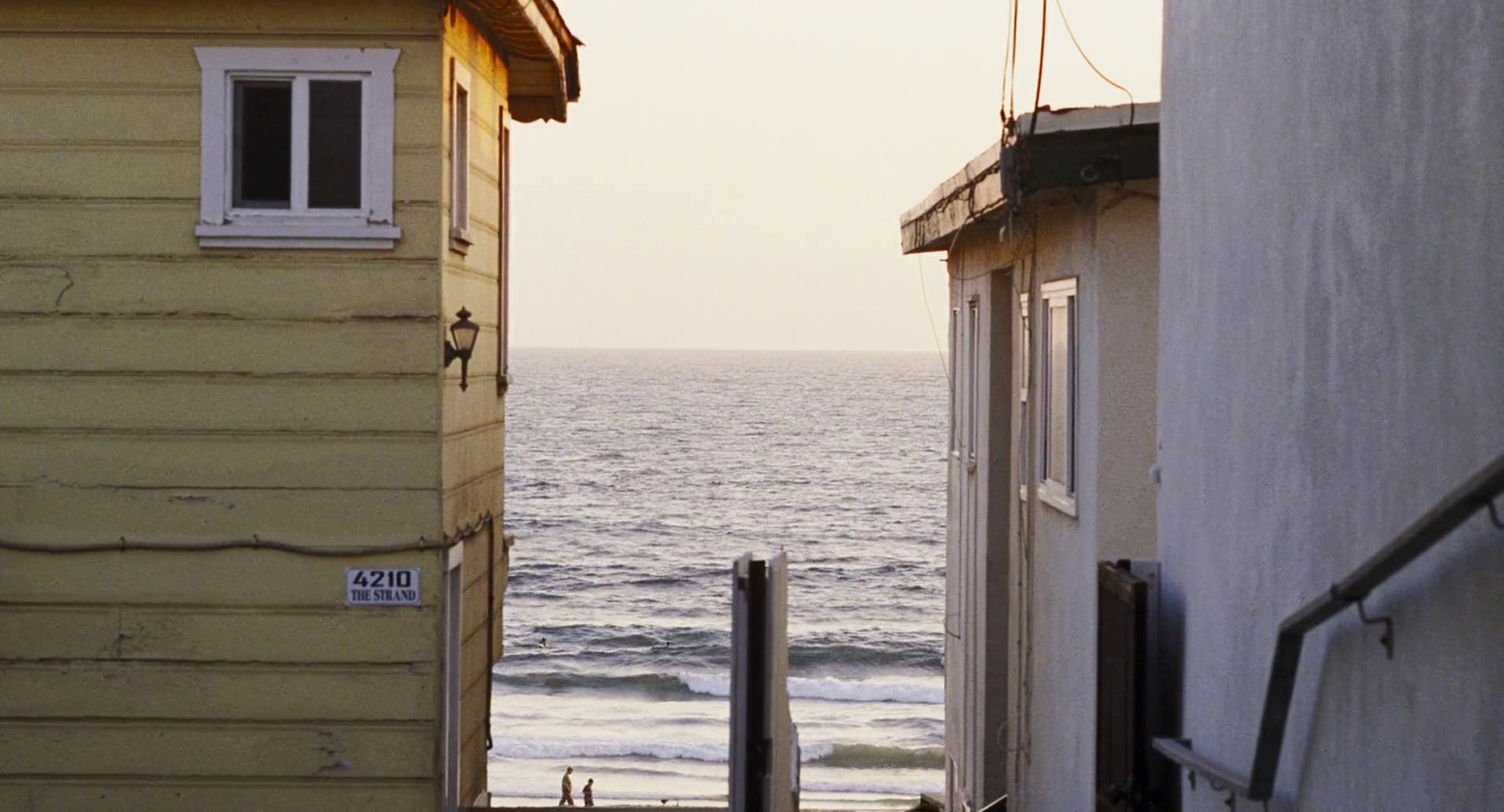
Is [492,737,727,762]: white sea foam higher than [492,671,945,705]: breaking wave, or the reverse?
[492,671,945,705]: breaking wave

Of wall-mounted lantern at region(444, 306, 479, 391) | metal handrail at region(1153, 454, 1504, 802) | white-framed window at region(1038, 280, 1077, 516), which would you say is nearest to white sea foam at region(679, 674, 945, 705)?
white-framed window at region(1038, 280, 1077, 516)

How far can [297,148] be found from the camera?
959cm

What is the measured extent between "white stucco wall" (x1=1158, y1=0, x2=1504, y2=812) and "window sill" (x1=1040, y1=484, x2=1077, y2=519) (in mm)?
3233

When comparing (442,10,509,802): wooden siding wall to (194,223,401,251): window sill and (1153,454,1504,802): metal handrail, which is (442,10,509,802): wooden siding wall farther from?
(1153,454,1504,802): metal handrail

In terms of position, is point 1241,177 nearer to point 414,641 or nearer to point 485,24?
point 414,641

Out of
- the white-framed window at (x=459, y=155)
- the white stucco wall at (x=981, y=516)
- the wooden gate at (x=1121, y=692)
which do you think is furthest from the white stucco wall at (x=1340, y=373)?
the white stucco wall at (x=981, y=516)

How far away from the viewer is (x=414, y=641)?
963cm

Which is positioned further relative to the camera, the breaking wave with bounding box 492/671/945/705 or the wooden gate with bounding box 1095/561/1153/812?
the breaking wave with bounding box 492/671/945/705

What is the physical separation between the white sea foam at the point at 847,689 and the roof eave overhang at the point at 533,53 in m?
27.9

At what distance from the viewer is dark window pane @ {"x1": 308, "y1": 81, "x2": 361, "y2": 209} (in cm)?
955

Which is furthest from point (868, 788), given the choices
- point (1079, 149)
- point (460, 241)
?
point (1079, 149)

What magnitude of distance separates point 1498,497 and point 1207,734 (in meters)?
3.00

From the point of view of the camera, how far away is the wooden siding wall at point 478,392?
391 inches

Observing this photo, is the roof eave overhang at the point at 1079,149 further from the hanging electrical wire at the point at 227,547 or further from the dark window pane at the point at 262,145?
the dark window pane at the point at 262,145
